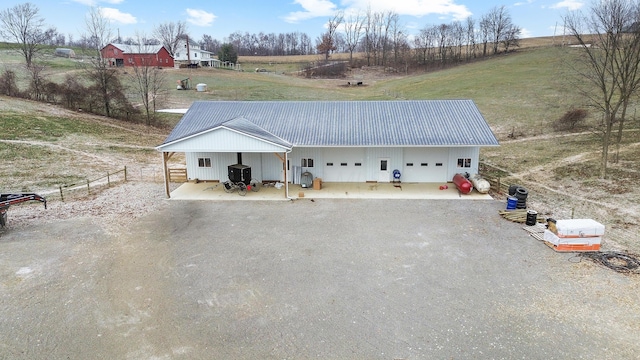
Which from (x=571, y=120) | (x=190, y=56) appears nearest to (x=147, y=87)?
(x=571, y=120)

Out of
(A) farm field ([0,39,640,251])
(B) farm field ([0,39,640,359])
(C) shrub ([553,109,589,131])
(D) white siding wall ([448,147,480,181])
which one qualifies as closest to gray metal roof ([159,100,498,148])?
(D) white siding wall ([448,147,480,181])

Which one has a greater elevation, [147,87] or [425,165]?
[147,87]

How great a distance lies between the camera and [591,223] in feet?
44.4

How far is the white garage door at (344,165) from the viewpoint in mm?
21969

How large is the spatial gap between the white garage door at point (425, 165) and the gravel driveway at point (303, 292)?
582 cm

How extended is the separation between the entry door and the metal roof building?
2.2 inches

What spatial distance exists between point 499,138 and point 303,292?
2810 centimetres

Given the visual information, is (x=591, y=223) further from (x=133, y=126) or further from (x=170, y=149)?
(x=133, y=126)

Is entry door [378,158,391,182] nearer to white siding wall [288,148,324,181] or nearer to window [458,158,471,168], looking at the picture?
white siding wall [288,148,324,181]

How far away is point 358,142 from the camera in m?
20.9

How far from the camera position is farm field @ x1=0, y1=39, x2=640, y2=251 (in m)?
19.5

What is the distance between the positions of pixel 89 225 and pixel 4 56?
7582cm

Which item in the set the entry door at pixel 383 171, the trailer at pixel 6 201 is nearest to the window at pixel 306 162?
the entry door at pixel 383 171

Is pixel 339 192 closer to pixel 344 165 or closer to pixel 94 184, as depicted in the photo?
pixel 344 165
